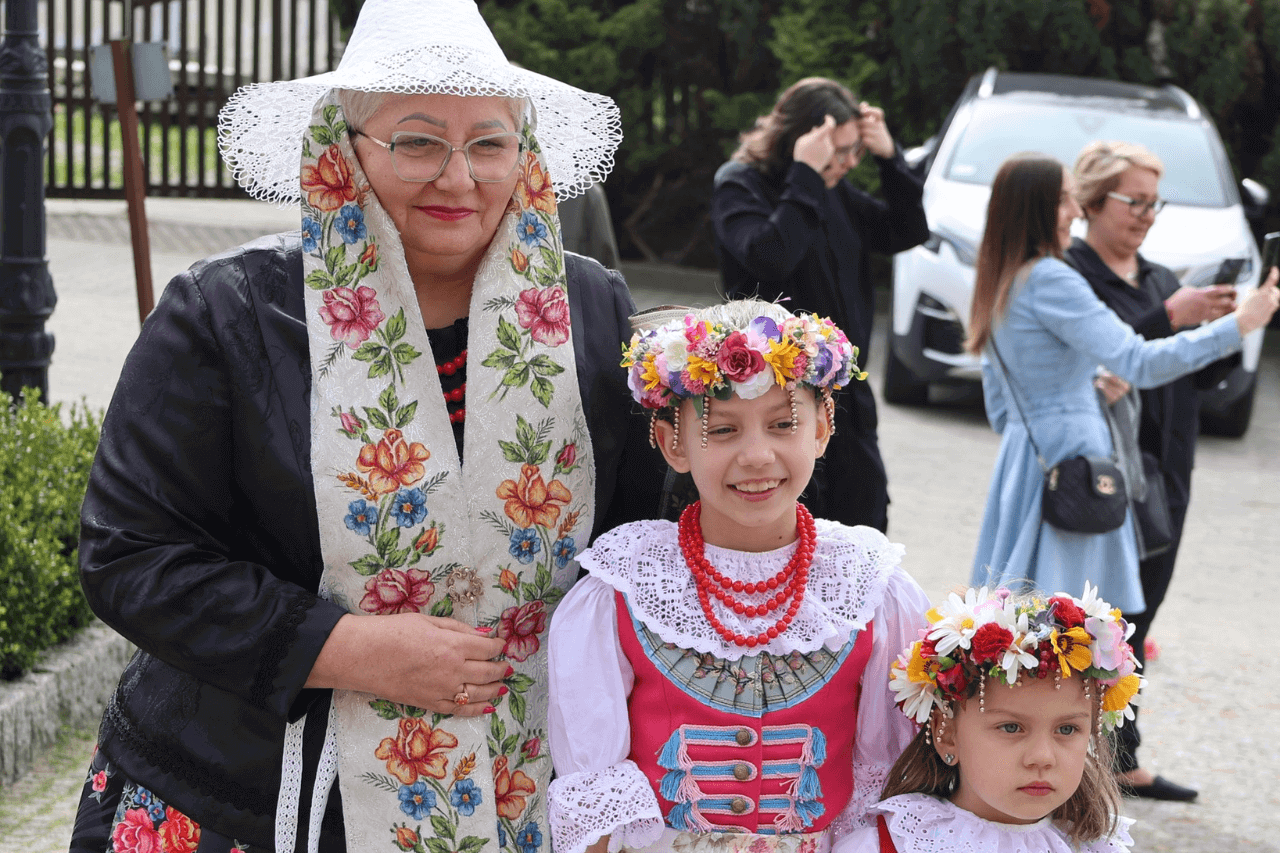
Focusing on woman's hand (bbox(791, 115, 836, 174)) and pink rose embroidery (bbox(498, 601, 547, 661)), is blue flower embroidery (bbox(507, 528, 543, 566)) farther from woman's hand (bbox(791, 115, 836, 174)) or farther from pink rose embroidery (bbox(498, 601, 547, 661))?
woman's hand (bbox(791, 115, 836, 174))

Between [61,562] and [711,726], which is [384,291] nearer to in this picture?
[711,726]

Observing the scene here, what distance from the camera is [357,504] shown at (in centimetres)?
223

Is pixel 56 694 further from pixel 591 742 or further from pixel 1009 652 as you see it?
pixel 1009 652

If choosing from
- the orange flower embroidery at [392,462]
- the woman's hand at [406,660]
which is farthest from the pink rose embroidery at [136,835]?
the orange flower embroidery at [392,462]

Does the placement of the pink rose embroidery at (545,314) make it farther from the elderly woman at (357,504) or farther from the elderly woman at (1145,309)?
the elderly woman at (1145,309)

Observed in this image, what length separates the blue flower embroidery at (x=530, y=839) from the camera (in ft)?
7.72

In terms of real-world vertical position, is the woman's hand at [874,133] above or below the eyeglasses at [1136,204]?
above

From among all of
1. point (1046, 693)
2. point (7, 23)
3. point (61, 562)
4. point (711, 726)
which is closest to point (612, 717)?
point (711, 726)

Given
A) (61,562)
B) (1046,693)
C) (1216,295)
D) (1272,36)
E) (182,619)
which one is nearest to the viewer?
(182,619)

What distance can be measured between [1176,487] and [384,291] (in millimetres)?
3299

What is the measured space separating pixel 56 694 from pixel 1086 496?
296 cm

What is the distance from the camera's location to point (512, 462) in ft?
7.56

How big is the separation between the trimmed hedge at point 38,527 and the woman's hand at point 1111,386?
115 inches

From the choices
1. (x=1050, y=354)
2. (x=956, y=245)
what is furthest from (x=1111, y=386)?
(x=956, y=245)
